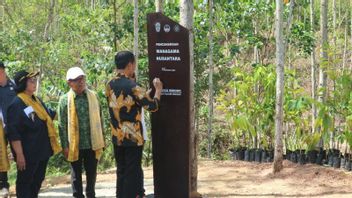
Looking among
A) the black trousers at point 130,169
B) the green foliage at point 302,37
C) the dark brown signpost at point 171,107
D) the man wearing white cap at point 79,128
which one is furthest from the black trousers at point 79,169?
the green foliage at point 302,37

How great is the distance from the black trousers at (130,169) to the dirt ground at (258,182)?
1.31 m

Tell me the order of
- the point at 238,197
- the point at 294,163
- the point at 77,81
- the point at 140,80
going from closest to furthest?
1. the point at 77,81
2. the point at 238,197
3. the point at 294,163
4. the point at 140,80

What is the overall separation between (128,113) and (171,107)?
1.55ft

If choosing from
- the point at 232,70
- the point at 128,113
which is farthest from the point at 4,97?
the point at 232,70

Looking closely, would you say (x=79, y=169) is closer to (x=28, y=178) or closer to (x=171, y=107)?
(x=28, y=178)

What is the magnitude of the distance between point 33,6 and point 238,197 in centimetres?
1553

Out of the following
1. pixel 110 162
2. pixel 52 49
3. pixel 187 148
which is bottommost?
pixel 110 162

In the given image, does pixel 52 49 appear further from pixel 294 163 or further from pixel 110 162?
pixel 294 163

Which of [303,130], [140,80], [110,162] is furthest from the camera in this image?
[110,162]

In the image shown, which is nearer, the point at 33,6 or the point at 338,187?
the point at 338,187

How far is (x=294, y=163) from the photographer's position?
24.3 feet

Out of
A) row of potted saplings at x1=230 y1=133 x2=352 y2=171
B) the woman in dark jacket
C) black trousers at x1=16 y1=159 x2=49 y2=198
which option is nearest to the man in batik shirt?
the woman in dark jacket

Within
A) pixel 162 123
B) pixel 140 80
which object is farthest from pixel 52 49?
pixel 162 123

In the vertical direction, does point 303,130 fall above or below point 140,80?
below
